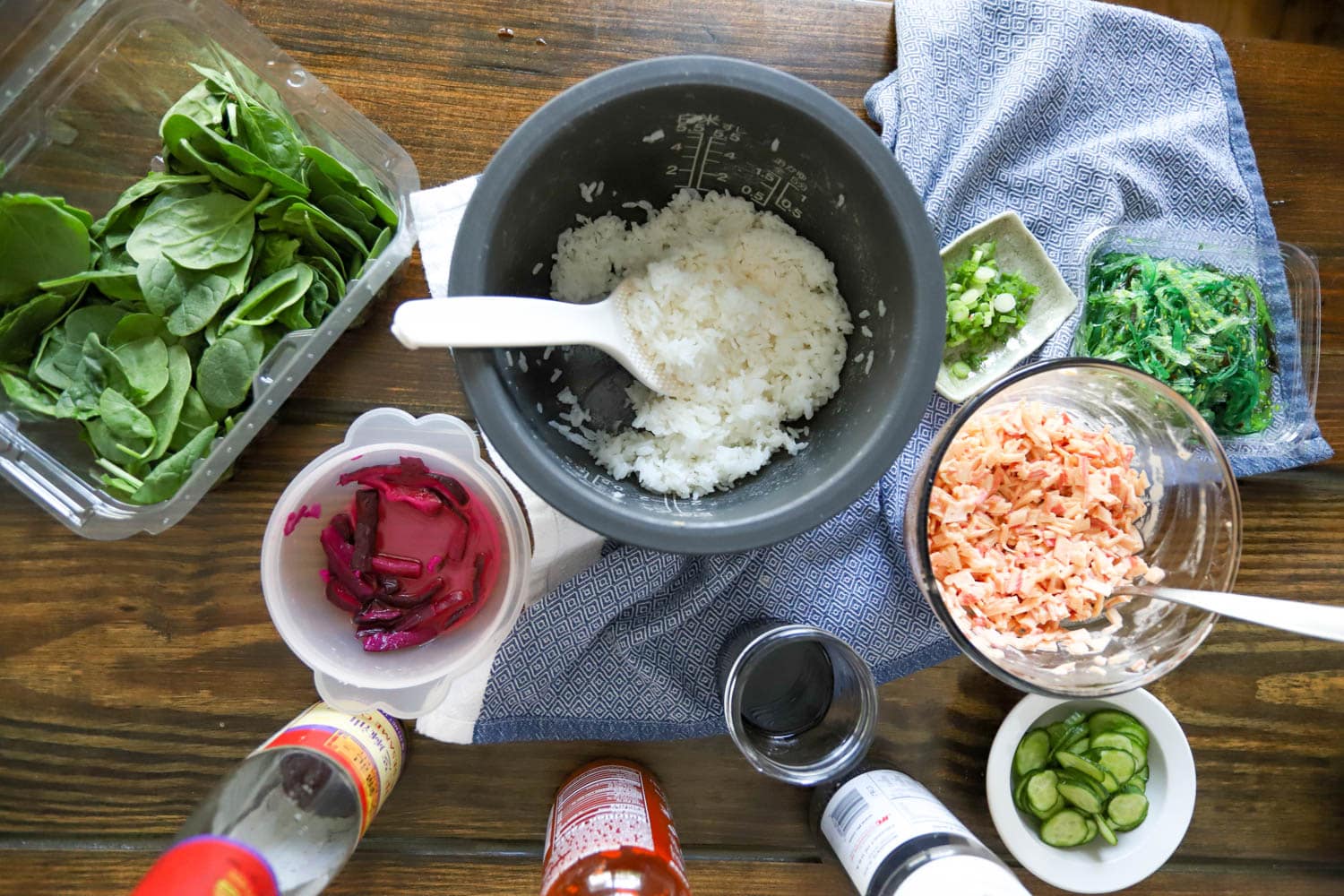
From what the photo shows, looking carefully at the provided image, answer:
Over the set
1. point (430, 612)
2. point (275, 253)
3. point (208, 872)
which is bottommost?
point (430, 612)

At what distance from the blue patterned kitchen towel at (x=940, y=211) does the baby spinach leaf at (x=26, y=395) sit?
1.90 ft

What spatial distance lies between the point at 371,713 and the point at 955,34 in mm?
1115

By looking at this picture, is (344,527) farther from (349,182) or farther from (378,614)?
(349,182)

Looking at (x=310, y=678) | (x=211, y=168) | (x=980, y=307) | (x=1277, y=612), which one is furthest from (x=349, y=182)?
(x=1277, y=612)

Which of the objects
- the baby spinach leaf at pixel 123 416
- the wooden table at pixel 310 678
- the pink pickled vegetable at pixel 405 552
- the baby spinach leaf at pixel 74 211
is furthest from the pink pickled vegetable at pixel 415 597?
the baby spinach leaf at pixel 74 211

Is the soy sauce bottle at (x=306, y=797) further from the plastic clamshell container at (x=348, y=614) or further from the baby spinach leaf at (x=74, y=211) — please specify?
the baby spinach leaf at (x=74, y=211)

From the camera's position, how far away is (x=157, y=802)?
3.59 ft

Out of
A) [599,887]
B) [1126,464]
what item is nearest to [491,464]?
[599,887]

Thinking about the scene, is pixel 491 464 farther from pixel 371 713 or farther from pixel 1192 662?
pixel 1192 662

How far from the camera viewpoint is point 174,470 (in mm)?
957

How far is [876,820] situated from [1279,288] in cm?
88

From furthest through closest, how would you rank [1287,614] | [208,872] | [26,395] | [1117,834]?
1. [1117,834]
2. [26,395]
3. [1287,614]
4. [208,872]

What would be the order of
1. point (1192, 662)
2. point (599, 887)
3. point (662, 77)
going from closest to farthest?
1. point (662, 77)
2. point (599, 887)
3. point (1192, 662)

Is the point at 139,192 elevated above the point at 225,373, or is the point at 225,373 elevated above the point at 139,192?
the point at 139,192
